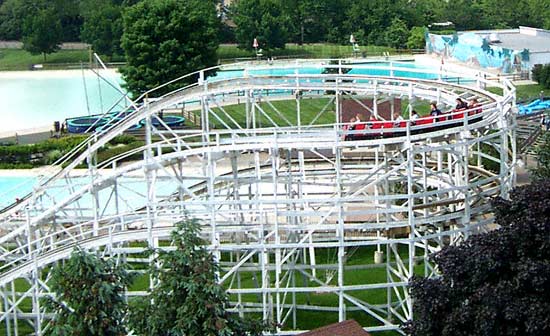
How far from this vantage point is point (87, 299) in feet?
59.4

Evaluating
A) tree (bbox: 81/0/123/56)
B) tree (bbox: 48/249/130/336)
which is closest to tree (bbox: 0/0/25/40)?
tree (bbox: 81/0/123/56)

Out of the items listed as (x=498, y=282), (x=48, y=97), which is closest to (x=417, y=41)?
(x=48, y=97)

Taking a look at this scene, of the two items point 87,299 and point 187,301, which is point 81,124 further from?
point 187,301

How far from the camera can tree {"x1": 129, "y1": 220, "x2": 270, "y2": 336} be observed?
17.7 metres

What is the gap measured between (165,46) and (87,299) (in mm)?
39837

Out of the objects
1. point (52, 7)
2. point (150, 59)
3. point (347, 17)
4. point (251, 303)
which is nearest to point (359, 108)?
point (150, 59)

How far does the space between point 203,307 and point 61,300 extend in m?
2.62

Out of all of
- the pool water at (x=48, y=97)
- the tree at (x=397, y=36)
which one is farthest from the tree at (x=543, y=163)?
the tree at (x=397, y=36)

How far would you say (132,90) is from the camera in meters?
57.8

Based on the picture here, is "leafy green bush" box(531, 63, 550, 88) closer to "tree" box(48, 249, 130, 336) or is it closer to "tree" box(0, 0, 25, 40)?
"tree" box(0, 0, 25, 40)

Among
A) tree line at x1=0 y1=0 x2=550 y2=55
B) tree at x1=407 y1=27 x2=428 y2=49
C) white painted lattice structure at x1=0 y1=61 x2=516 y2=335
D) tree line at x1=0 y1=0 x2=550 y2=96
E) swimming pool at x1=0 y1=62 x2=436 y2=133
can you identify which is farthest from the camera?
tree line at x1=0 y1=0 x2=550 y2=55

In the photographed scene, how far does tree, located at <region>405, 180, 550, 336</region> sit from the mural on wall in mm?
49623

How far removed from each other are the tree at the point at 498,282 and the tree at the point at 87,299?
563 centimetres

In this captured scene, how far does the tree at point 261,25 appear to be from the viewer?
80.2 metres
